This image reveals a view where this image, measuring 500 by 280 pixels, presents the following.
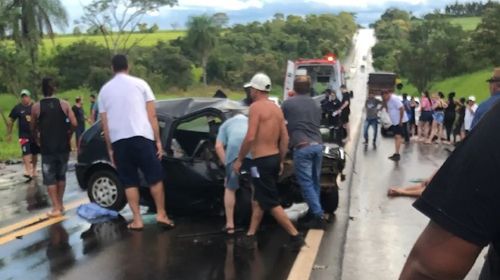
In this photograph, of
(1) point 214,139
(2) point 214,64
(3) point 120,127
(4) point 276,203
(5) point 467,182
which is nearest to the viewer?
(5) point 467,182

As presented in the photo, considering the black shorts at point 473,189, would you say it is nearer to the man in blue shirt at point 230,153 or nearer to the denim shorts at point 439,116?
the man in blue shirt at point 230,153

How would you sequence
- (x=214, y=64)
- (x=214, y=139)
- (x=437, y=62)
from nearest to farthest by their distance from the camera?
(x=214, y=139)
(x=437, y=62)
(x=214, y=64)

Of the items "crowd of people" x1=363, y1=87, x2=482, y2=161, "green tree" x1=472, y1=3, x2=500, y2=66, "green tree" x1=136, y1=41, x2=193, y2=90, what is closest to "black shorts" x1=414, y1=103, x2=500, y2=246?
"crowd of people" x1=363, y1=87, x2=482, y2=161

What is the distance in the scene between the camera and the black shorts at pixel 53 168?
28.0 feet

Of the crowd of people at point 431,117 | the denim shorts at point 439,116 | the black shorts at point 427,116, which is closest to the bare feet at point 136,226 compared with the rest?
the crowd of people at point 431,117

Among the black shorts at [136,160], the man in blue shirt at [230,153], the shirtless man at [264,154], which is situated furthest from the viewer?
the black shorts at [136,160]

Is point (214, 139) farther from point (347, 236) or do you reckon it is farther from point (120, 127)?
point (347, 236)

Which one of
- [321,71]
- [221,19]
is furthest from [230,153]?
[221,19]

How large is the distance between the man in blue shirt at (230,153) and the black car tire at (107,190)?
5.89ft

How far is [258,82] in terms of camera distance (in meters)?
7.11

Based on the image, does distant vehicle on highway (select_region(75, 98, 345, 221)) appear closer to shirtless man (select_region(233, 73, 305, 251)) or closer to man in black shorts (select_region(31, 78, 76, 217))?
man in black shorts (select_region(31, 78, 76, 217))

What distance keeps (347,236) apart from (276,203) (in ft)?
3.82

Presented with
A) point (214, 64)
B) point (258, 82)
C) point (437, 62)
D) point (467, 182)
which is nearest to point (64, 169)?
point (258, 82)

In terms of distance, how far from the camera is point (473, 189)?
160cm
